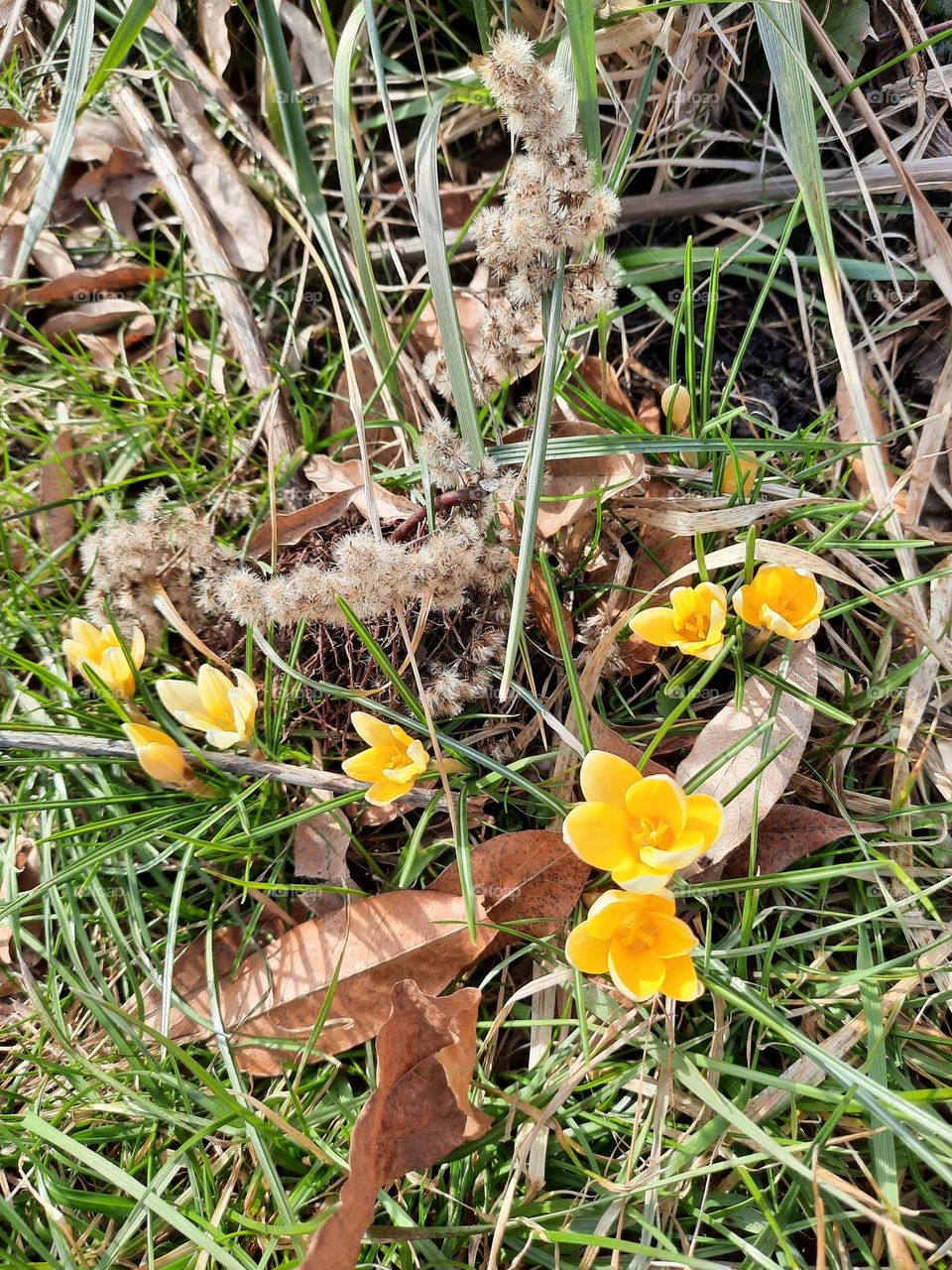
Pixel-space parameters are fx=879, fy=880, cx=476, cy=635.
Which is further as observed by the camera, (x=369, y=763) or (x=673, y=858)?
(x=369, y=763)

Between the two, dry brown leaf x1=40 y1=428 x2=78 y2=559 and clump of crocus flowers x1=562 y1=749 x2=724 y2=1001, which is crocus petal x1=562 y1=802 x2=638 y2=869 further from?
dry brown leaf x1=40 y1=428 x2=78 y2=559

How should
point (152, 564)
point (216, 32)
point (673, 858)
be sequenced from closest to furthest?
point (673, 858) → point (152, 564) → point (216, 32)

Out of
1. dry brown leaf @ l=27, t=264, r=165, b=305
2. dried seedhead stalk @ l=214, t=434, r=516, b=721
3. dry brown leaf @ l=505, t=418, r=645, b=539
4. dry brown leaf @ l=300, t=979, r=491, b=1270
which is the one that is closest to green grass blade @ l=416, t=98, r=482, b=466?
dried seedhead stalk @ l=214, t=434, r=516, b=721

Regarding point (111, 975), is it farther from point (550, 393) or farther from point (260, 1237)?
point (550, 393)

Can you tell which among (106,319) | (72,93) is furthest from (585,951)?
(106,319)

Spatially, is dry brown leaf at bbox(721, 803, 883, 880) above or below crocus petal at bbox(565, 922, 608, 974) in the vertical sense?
below

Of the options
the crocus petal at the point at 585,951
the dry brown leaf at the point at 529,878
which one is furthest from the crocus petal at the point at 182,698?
the crocus petal at the point at 585,951

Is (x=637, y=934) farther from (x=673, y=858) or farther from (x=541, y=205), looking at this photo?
(x=541, y=205)
